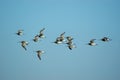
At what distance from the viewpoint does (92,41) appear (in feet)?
193

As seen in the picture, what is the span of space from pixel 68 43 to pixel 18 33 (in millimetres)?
7771

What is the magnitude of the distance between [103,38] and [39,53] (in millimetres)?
9979

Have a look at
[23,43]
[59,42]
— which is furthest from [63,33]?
[23,43]

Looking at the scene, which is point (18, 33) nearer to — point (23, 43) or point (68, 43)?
point (23, 43)

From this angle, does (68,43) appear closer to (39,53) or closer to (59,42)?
(59,42)

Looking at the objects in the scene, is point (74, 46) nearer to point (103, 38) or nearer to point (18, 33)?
point (103, 38)

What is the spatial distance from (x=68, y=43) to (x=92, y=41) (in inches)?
158

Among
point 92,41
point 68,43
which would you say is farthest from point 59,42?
point 92,41

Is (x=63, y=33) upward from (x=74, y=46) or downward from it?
upward

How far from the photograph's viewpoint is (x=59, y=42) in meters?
57.9

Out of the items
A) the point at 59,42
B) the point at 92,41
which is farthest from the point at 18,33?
the point at 92,41

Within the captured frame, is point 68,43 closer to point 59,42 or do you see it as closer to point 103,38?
point 59,42

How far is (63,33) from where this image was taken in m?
60.2

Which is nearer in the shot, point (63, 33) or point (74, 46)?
point (74, 46)
